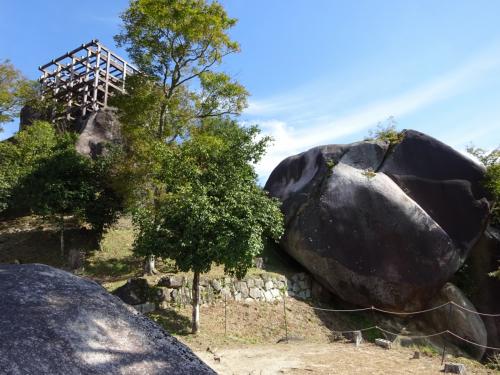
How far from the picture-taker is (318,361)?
9734mm

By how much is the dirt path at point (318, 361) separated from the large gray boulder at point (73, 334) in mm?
5920

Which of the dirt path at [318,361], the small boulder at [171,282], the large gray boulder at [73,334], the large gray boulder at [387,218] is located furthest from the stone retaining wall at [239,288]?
the large gray boulder at [73,334]

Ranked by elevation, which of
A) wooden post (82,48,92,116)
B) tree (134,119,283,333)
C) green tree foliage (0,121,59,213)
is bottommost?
tree (134,119,283,333)

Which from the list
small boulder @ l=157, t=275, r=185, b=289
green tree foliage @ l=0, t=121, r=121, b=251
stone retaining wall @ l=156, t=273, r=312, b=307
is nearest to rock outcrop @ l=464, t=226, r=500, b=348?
stone retaining wall @ l=156, t=273, r=312, b=307

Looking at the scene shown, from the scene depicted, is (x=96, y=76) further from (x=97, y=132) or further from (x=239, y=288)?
(x=239, y=288)

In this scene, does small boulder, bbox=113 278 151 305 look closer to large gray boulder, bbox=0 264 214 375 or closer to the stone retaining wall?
the stone retaining wall

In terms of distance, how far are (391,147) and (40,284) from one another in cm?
1935

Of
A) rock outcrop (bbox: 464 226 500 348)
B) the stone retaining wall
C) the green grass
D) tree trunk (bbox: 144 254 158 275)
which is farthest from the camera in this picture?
rock outcrop (bbox: 464 226 500 348)

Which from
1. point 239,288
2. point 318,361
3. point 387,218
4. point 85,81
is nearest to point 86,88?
point 85,81

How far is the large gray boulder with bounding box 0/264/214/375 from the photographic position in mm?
2635

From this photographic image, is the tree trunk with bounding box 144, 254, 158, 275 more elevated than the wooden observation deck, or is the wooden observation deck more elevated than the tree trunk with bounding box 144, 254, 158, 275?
the wooden observation deck

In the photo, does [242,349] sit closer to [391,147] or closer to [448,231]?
[448,231]

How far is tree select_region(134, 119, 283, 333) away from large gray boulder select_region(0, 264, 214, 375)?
8171mm

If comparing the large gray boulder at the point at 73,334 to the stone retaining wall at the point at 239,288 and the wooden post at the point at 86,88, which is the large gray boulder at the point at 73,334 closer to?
the stone retaining wall at the point at 239,288
